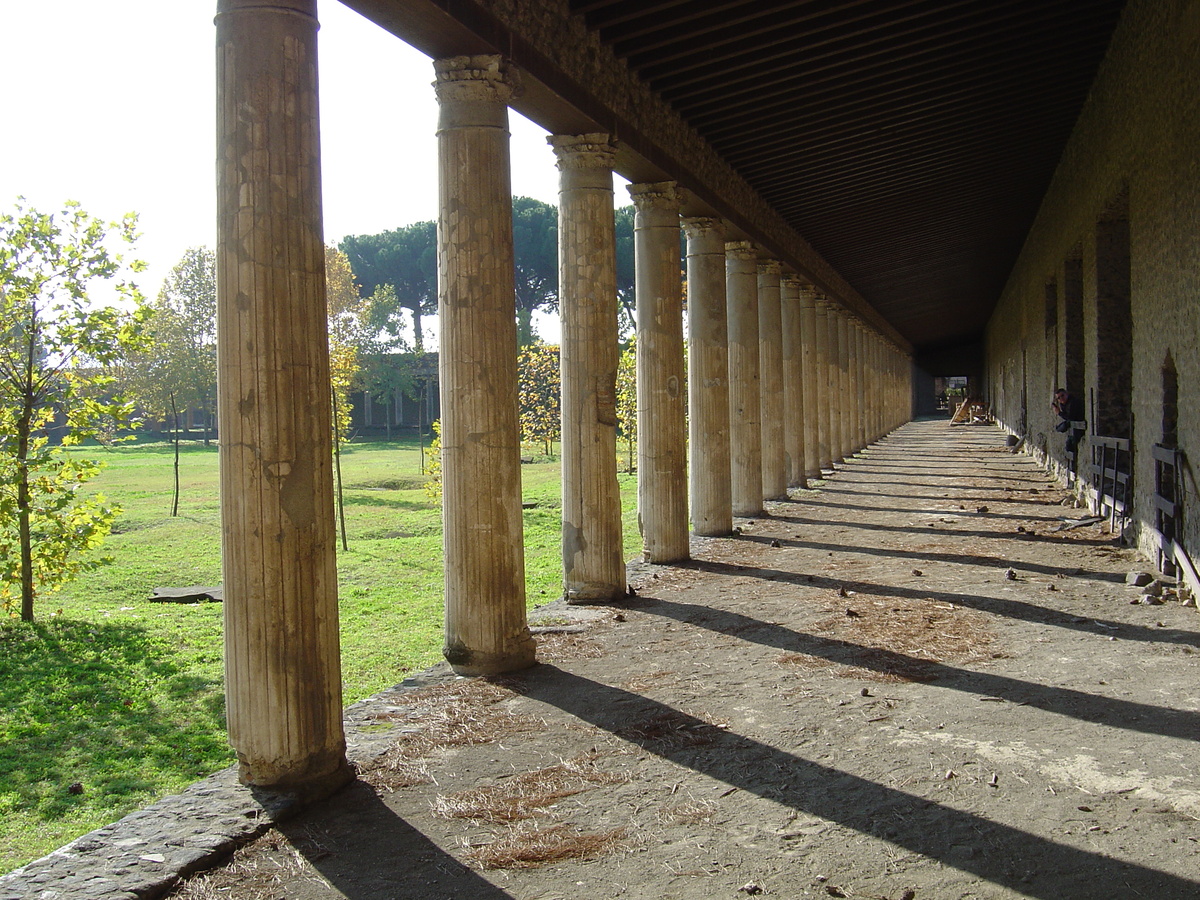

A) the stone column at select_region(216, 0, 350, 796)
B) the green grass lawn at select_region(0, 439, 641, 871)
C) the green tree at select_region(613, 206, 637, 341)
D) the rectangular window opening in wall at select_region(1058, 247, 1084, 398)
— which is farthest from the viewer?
the green tree at select_region(613, 206, 637, 341)

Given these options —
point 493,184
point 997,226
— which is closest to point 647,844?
point 493,184

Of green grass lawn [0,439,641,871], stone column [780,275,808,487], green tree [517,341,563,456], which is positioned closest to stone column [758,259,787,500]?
stone column [780,275,808,487]

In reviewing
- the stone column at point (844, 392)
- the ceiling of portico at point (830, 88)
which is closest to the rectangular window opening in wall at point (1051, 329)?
the ceiling of portico at point (830, 88)

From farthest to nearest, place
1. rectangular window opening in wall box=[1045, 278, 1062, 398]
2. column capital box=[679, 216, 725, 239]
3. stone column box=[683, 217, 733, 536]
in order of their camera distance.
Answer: rectangular window opening in wall box=[1045, 278, 1062, 398] < stone column box=[683, 217, 733, 536] < column capital box=[679, 216, 725, 239]

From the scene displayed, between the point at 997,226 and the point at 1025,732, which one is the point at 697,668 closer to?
the point at 1025,732

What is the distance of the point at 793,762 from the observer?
4.38 m

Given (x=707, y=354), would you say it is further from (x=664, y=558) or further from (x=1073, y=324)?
(x=1073, y=324)

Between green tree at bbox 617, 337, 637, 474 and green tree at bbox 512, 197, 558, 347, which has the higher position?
green tree at bbox 512, 197, 558, 347

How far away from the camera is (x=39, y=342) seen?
10.4 meters

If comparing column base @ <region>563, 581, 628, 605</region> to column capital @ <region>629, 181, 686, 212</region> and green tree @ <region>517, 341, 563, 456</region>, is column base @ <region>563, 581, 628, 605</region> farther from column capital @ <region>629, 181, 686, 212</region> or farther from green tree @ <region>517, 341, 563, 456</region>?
green tree @ <region>517, 341, 563, 456</region>

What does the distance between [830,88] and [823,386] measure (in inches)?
438

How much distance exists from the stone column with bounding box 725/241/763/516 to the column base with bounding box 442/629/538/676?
24.9ft

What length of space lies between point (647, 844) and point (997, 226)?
19.3 meters

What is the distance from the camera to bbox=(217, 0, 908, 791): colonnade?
4.03 meters
